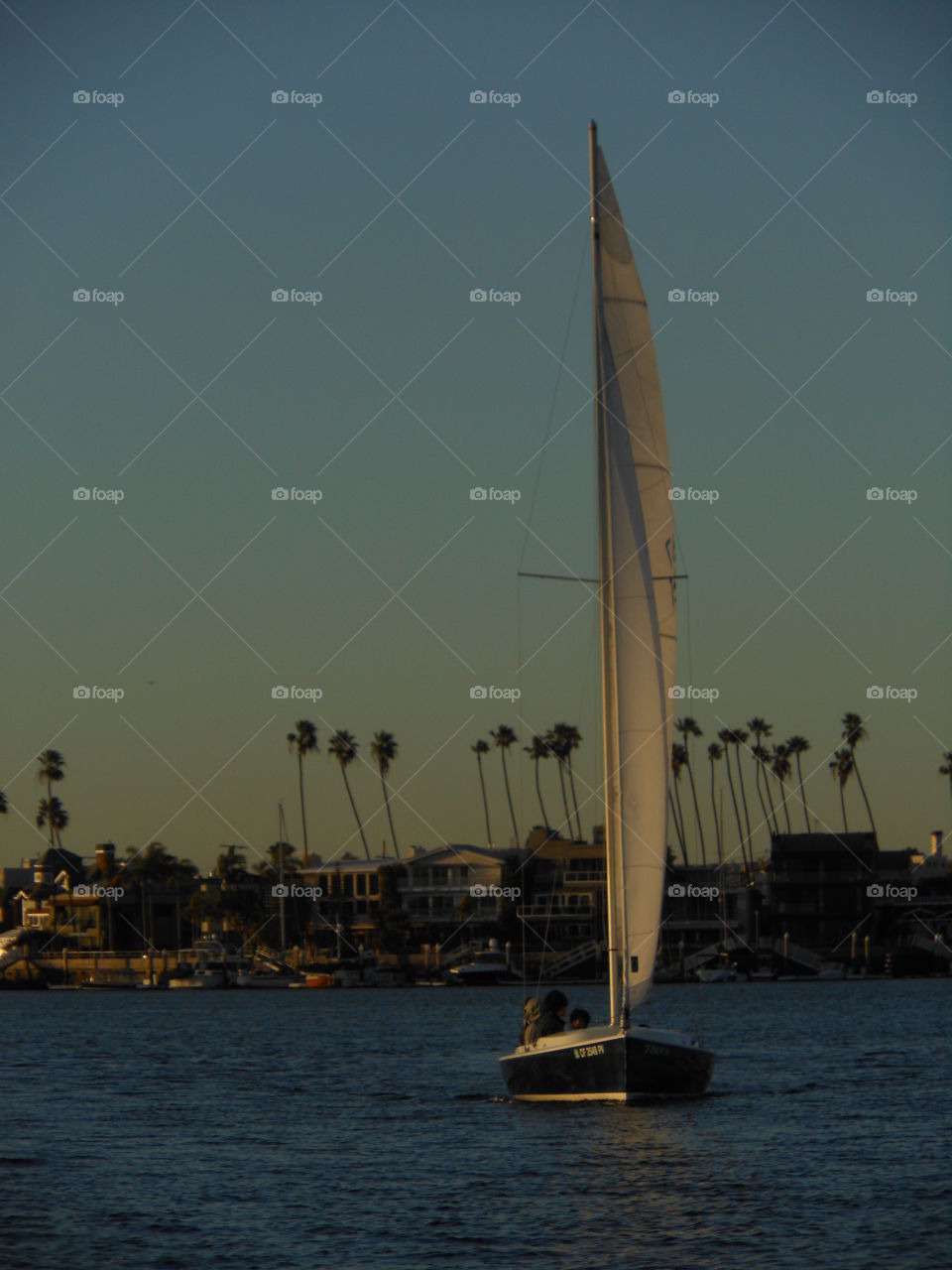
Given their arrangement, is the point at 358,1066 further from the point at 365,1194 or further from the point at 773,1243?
the point at 773,1243

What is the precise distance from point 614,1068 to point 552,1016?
2.60 m

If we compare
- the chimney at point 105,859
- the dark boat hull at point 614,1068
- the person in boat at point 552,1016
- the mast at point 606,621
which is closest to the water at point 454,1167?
the dark boat hull at point 614,1068

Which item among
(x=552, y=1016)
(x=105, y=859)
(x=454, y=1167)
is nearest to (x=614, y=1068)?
(x=552, y=1016)

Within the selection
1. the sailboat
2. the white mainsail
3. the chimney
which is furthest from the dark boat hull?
the chimney

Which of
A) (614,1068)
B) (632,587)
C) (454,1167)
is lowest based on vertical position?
(454,1167)

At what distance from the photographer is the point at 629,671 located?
41.1 metres

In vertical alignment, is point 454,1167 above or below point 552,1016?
below

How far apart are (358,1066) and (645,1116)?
26.3 metres

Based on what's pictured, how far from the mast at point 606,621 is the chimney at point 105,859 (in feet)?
531

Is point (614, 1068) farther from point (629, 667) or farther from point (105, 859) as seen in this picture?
point (105, 859)

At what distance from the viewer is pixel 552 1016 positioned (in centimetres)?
4109

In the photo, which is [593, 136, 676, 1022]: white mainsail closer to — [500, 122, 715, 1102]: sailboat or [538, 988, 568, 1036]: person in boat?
[500, 122, 715, 1102]: sailboat

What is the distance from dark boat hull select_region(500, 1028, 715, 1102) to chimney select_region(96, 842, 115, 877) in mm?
160150

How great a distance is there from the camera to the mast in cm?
4022
